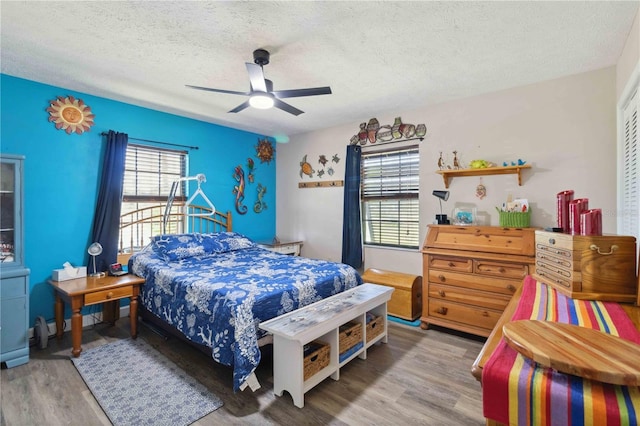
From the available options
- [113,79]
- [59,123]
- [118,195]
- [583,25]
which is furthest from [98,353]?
[583,25]

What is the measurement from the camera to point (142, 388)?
2.19 m

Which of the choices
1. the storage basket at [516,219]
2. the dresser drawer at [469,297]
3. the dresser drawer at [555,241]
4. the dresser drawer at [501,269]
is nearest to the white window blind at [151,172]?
the dresser drawer at [469,297]

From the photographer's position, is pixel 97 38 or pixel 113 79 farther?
pixel 113 79

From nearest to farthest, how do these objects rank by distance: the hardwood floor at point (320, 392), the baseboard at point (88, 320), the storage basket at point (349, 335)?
1. the hardwood floor at point (320, 392)
2. the storage basket at point (349, 335)
3. the baseboard at point (88, 320)

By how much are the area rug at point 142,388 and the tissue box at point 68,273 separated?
748 mm

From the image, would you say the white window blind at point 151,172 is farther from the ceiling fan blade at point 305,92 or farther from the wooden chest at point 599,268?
the wooden chest at point 599,268

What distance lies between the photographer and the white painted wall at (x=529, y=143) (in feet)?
8.98

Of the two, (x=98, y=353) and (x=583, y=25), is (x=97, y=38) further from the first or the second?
(x=583, y=25)

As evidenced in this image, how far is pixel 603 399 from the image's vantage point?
25.1 inches

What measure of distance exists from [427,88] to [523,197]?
4.80 ft

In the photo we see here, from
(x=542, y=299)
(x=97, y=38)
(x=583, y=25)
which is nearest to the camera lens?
(x=542, y=299)

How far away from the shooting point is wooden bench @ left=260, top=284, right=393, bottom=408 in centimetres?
200

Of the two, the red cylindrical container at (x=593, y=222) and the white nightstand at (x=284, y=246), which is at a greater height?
the red cylindrical container at (x=593, y=222)

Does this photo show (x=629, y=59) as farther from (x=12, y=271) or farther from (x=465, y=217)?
(x=12, y=271)
